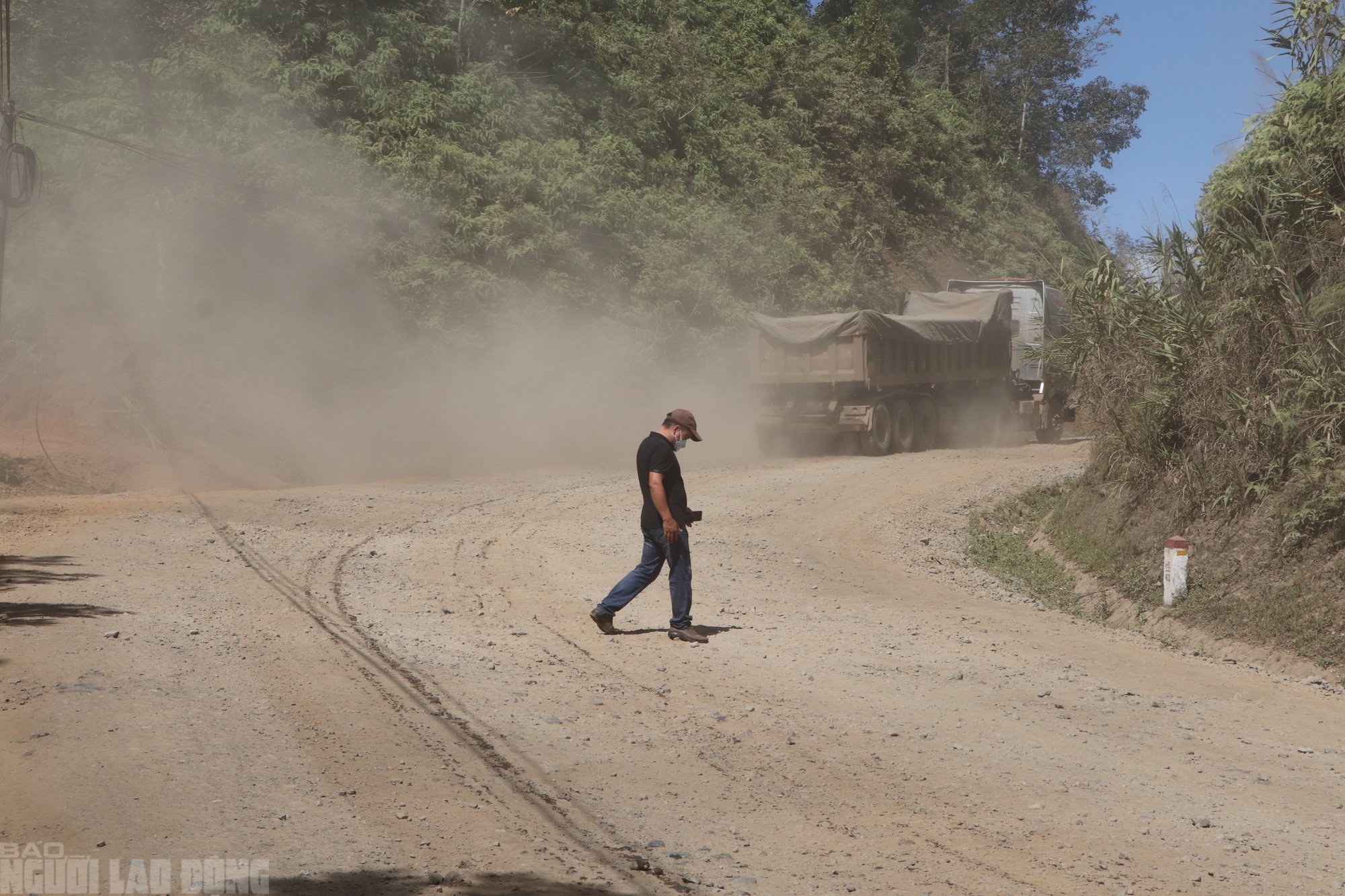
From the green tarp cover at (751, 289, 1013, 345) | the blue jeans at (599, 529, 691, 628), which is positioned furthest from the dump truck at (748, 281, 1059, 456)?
the blue jeans at (599, 529, 691, 628)

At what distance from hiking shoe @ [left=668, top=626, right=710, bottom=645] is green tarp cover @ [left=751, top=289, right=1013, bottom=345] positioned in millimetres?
12622

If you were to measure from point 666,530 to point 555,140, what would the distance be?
22150 mm

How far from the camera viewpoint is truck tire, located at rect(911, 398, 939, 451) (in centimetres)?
2220

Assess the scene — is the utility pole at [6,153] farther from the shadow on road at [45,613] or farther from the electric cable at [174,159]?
the shadow on road at [45,613]

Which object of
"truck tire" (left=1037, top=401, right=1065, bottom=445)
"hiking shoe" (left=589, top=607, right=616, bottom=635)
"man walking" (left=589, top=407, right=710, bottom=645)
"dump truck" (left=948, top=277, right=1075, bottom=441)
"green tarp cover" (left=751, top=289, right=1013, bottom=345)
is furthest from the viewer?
"truck tire" (left=1037, top=401, right=1065, bottom=445)

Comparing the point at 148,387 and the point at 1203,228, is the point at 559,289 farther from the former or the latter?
the point at 1203,228

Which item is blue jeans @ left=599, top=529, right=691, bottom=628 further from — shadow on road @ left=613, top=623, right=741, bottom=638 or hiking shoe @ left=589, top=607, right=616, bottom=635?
shadow on road @ left=613, top=623, right=741, bottom=638

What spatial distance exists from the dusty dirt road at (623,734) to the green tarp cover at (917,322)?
941 centimetres

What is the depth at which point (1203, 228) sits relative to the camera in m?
11.6

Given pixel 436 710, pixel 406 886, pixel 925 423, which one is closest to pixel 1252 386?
pixel 436 710

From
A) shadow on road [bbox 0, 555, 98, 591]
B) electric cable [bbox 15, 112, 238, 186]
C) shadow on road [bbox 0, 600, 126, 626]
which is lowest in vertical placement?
shadow on road [bbox 0, 600, 126, 626]

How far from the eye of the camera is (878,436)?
68.3 feet

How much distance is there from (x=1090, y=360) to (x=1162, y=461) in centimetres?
187

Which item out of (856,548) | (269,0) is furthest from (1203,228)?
(269,0)
